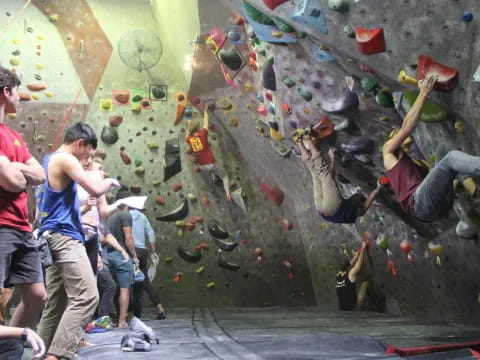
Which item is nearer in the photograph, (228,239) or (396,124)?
(396,124)

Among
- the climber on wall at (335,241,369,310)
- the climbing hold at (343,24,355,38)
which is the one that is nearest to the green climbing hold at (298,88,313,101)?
the climbing hold at (343,24,355,38)

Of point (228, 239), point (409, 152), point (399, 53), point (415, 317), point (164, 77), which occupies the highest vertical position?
point (164, 77)

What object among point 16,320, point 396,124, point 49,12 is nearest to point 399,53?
point 396,124

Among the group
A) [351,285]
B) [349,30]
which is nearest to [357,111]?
[349,30]

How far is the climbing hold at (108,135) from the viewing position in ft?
24.8

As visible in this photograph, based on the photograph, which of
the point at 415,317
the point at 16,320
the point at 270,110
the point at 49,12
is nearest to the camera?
the point at 16,320

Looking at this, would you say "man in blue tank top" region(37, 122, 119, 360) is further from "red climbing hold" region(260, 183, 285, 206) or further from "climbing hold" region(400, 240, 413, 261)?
"red climbing hold" region(260, 183, 285, 206)

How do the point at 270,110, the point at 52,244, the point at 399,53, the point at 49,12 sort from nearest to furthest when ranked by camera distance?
the point at 52,244 < the point at 399,53 < the point at 270,110 < the point at 49,12

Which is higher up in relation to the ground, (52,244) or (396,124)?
(396,124)

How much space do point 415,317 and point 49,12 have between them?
5.49 m

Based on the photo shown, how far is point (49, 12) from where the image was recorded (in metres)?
7.37

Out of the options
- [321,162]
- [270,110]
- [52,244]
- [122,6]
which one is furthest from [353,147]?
Answer: [122,6]

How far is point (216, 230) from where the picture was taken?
773cm

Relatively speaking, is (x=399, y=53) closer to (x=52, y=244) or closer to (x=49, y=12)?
(x=52, y=244)
